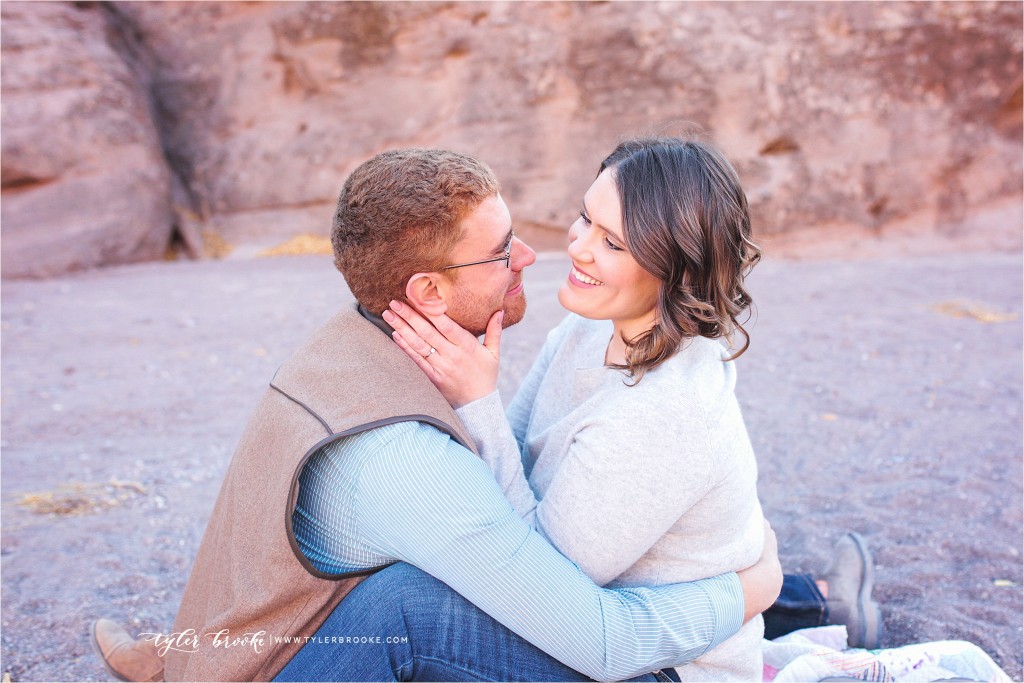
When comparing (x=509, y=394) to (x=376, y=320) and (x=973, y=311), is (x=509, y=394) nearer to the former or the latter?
(x=376, y=320)

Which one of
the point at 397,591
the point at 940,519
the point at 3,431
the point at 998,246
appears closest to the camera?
the point at 397,591

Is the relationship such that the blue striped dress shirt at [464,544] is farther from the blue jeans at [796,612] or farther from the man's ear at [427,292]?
the blue jeans at [796,612]

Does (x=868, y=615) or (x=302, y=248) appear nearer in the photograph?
(x=868, y=615)

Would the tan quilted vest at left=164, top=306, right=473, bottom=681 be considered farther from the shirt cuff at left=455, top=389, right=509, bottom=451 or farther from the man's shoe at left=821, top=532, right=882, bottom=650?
the man's shoe at left=821, top=532, right=882, bottom=650

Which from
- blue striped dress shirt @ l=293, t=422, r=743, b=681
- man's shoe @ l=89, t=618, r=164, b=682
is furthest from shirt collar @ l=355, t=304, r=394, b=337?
man's shoe @ l=89, t=618, r=164, b=682

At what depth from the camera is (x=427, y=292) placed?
197 centimetres

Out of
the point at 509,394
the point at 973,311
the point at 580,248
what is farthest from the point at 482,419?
→ the point at 973,311

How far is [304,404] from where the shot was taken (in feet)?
5.50

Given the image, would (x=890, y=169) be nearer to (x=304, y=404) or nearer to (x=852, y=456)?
(x=852, y=456)

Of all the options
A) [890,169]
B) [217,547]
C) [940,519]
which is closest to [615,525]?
[217,547]

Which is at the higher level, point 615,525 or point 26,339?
point 615,525

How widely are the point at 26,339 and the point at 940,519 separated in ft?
22.4

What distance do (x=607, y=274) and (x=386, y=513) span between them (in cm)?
87

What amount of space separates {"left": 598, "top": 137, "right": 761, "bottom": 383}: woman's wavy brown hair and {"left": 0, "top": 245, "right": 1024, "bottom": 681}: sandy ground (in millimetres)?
1689
